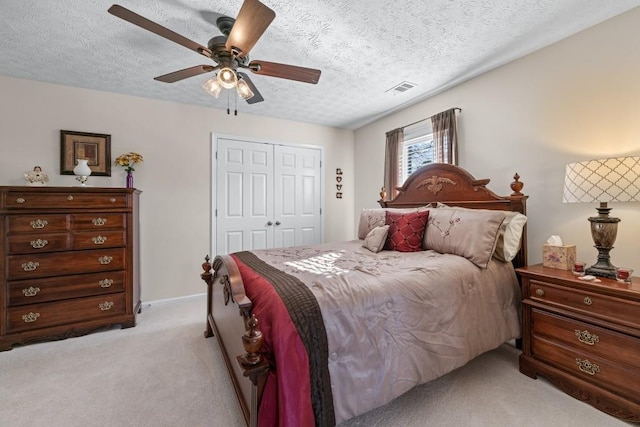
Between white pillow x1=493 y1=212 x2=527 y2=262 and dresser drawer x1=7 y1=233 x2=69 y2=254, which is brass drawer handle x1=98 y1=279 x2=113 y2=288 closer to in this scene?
dresser drawer x1=7 y1=233 x2=69 y2=254

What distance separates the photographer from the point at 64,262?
101 inches

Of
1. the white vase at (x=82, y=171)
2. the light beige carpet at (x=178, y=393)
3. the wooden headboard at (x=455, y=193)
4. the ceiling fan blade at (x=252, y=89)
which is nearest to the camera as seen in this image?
the light beige carpet at (x=178, y=393)

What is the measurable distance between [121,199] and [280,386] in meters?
2.70

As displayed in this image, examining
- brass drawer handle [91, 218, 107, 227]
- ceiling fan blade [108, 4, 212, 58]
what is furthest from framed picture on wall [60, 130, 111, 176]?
ceiling fan blade [108, 4, 212, 58]

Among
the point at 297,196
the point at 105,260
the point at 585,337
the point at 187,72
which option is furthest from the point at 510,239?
the point at 105,260

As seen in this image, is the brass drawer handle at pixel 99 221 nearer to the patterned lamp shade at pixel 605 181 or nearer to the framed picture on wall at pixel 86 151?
the framed picture on wall at pixel 86 151

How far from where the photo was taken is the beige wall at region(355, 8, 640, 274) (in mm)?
1933

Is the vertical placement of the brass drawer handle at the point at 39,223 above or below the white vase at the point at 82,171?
below

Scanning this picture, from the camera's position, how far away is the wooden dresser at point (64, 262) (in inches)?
94.1

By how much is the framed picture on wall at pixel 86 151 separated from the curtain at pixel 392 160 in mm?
3631

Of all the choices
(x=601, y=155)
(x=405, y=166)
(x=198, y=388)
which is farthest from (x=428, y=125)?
(x=198, y=388)

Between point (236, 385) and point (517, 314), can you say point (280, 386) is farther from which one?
point (517, 314)

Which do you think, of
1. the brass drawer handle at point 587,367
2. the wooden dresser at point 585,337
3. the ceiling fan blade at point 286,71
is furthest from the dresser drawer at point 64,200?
the brass drawer handle at point 587,367

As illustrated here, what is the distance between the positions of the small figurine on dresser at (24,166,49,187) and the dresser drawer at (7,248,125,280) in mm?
777
